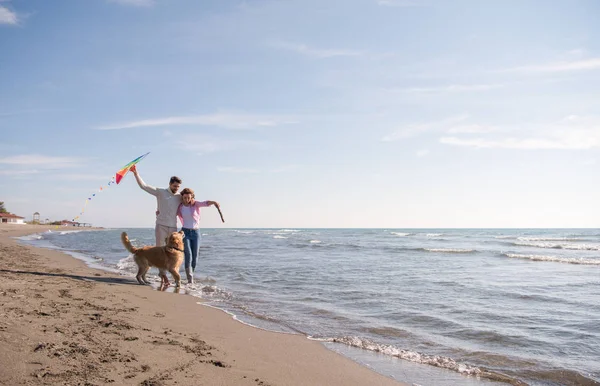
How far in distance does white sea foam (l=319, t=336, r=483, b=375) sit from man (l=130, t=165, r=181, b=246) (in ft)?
14.6

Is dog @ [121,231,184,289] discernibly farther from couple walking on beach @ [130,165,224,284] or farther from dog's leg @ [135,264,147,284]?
couple walking on beach @ [130,165,224,284]

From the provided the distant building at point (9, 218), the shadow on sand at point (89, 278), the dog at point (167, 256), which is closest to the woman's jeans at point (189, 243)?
the dog at point (167, 256)

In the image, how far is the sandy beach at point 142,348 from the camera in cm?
286

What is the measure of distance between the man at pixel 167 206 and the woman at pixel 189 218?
16cm

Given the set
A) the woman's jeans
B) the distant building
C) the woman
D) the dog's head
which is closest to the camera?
the dog's head

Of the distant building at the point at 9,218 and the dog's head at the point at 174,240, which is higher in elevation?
the dog's head at the point at 174,240

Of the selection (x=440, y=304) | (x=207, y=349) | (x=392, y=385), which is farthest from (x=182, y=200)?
(x=392, y=385)

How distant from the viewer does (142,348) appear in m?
3.53

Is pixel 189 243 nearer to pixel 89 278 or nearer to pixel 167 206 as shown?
pixel 167 206

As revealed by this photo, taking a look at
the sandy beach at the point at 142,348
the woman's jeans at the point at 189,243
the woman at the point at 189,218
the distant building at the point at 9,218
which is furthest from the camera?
the distant building at the point at 9,218

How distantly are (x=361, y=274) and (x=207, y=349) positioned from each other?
7736 mm

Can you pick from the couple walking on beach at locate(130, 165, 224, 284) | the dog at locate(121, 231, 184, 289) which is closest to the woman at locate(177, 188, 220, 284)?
the couple walking on beach at locate(130, 165, 224, 284)

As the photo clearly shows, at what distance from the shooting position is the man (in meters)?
7.79

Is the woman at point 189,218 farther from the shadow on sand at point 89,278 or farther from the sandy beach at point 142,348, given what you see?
the sandy beach at point 142,348
